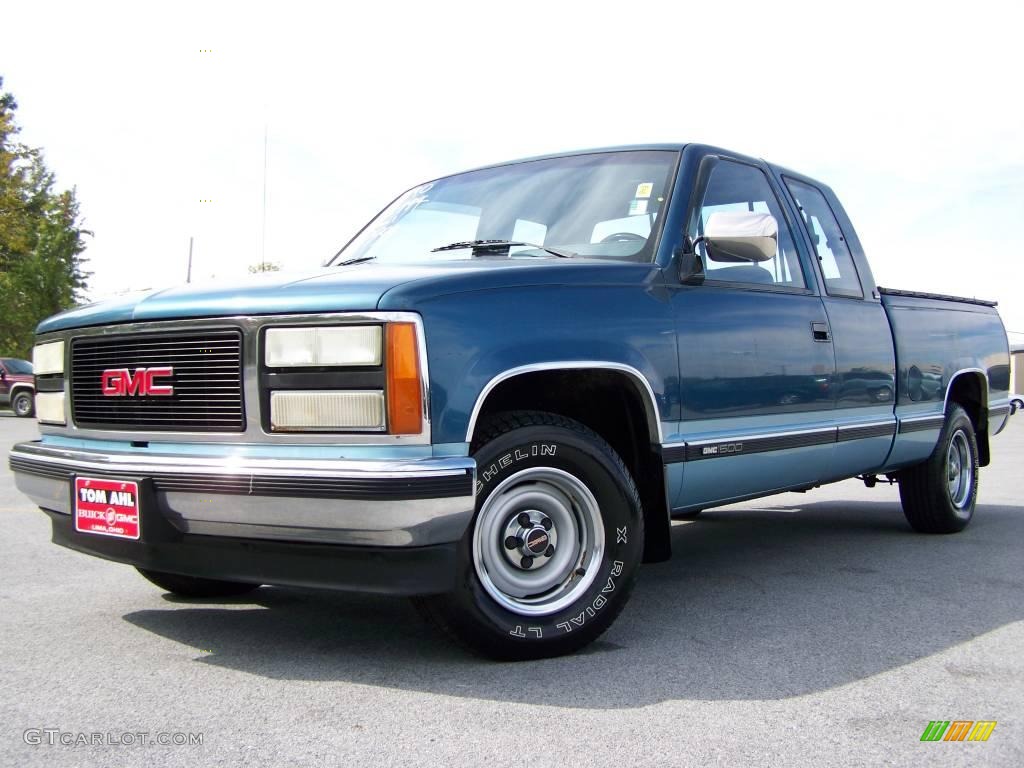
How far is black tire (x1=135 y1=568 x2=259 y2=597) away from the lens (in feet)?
13.6

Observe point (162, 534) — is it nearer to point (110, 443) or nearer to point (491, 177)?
point (110, 443)

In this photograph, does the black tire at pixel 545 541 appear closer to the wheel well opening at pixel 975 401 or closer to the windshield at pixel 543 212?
the windshield at pixel 543 212

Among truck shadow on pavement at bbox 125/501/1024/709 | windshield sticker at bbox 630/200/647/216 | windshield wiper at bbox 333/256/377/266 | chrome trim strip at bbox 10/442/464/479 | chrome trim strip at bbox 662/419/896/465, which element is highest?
windshield sticker at bbox 630/200/647/216

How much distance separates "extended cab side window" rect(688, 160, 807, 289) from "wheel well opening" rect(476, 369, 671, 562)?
721 millimetres

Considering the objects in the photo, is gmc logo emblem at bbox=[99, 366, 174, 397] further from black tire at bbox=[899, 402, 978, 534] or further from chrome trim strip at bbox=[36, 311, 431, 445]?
black tire at bbox=[899, 402, 978, 534]

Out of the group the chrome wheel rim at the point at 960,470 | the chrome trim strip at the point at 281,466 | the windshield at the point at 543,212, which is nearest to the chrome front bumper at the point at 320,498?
the chrome trim strip at the point at 281,466

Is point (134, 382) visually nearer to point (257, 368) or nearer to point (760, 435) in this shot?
point (257, 368)

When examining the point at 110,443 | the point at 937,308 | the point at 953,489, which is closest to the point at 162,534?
the point at 110,443

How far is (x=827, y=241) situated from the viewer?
5371mm

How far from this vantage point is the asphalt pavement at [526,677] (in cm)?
254

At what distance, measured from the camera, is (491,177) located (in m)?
Result: 4.79

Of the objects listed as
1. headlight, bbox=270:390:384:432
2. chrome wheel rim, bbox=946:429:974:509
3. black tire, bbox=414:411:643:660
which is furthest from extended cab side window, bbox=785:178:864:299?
headlight, bbox=270:390:384:432

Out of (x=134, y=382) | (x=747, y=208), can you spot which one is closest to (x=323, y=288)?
(x=134, y=382)

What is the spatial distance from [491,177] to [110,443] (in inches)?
86.5
